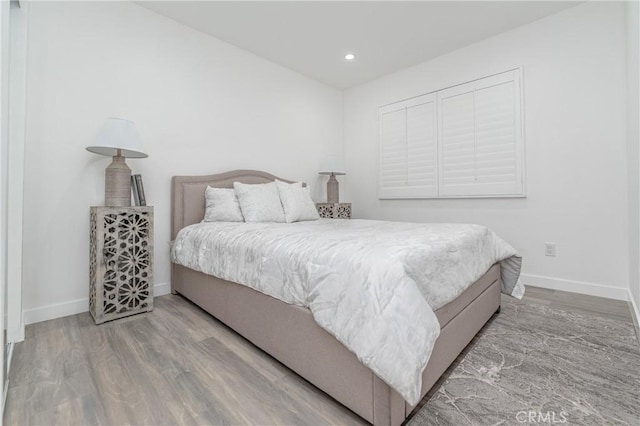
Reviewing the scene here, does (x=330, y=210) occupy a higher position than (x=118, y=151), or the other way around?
(x=118, y=151)

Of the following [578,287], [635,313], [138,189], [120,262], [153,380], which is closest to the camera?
[153,380]

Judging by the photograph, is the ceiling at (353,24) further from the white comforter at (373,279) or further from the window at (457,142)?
the white comforter at (373,279)

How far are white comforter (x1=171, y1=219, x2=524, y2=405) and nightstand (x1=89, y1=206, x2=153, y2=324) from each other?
26.9 inches

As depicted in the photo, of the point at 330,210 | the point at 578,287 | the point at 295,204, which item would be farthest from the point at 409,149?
the point at 578,287

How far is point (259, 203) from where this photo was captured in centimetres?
280

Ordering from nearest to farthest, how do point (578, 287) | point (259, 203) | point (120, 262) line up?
point (120, 262) < point (578, 287) < point (259, 203)

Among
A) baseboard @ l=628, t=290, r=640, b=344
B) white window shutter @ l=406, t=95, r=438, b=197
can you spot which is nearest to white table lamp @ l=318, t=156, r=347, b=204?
white window shutter @ l=406, t=95, r=438, b=197

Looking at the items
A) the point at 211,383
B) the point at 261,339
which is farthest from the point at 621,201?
the point at 211,383

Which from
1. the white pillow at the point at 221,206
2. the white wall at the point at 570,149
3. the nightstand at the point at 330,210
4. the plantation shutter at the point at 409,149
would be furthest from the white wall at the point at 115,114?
the white wall at the point at 570,149

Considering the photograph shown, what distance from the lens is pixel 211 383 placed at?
1386 millimetres

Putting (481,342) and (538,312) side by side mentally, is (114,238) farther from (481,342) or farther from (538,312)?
(538,312)

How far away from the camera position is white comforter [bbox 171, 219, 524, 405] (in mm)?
1014

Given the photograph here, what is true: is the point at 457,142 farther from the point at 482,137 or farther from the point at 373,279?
the point at 373,279

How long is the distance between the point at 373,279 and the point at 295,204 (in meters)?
1.95
